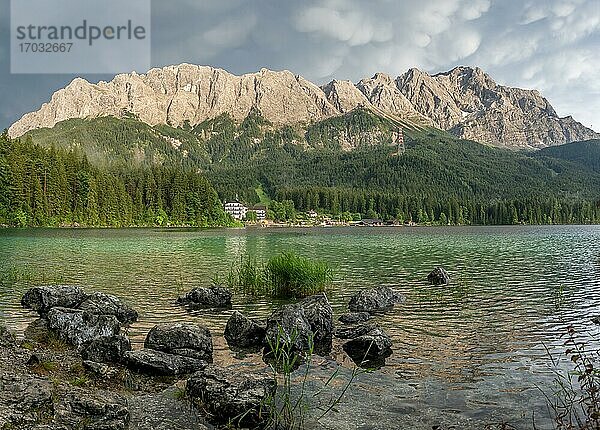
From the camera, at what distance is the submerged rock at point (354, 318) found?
22641 mm

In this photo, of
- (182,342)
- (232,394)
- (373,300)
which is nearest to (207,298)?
(373,300)

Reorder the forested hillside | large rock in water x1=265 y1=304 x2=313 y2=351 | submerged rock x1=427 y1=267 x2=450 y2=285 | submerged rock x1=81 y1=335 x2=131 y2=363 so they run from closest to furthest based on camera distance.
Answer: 1. submerged rock x1=81 y1=335 x2=131 y2=363
2. large rock in water x1=265 y1=304 x2=313 y2=351
3. submerged rock x1=427 y1=267 x2=450 y2=285
4. the forested hillside

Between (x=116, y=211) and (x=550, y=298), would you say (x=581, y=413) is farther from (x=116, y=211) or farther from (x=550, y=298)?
(x=116, y=211)

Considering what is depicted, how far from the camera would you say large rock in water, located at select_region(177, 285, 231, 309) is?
26641 millimetres

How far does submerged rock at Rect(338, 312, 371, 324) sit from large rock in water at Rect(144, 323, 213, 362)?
25.0 ft

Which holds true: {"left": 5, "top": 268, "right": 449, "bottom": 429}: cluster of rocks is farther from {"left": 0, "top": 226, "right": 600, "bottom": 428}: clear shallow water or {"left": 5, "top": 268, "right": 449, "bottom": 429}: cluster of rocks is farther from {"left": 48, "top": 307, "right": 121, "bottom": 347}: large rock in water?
{"left": 0, "top": 226, "right": 600, "bottom": 428}: clear shallow water

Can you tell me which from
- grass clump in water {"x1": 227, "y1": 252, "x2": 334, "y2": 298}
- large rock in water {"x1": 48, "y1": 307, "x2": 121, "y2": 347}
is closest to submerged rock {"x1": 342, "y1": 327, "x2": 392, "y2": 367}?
large rock in water {"x1": 48, "y1": 307, "x2": 121, "y2": 347}

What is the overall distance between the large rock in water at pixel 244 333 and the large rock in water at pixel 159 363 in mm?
3383

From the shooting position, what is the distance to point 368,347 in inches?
670

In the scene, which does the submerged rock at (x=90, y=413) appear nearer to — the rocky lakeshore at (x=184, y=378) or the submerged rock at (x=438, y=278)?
the rocky lakeshore at (x=184, y=378)

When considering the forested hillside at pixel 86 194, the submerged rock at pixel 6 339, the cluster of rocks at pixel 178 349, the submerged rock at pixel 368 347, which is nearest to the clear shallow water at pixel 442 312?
the submerged rock at pixel 368 347

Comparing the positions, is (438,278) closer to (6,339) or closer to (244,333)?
(244,333)

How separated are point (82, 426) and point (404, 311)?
1871 centimetres

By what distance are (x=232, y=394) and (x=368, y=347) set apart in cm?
705
